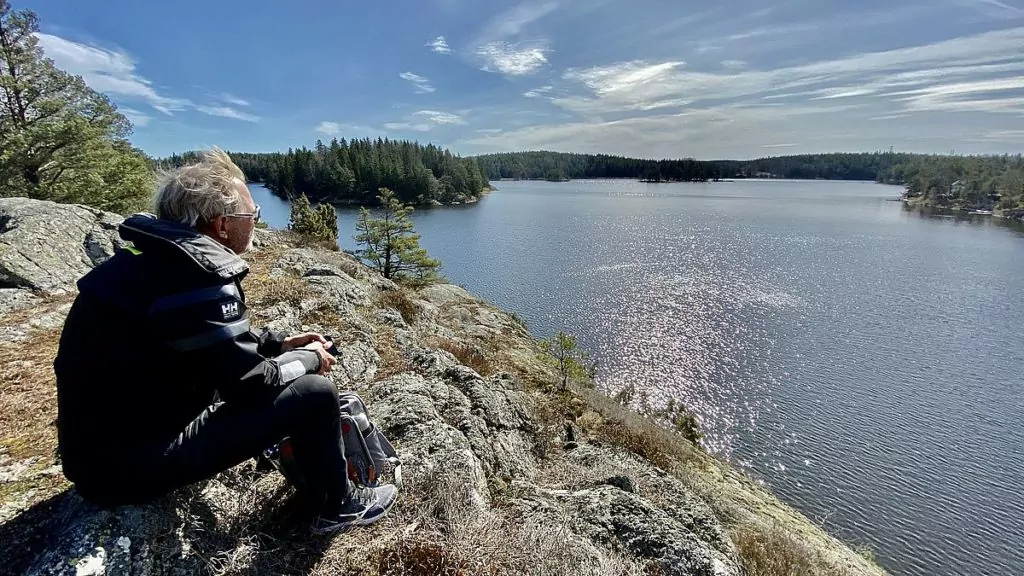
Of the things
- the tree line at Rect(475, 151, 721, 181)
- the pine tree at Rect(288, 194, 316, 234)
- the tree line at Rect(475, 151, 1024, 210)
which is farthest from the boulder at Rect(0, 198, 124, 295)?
the tree line at Rect(475, 151, 721, 181)

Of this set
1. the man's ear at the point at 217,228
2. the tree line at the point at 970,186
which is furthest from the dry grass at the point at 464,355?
the tree line at the point at 970,186

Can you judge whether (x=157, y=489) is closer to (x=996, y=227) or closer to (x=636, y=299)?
(x=636, y=299)

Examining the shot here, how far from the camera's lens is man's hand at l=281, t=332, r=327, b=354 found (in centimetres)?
296

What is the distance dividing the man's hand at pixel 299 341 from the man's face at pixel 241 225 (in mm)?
682

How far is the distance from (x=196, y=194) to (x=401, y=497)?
2324mm

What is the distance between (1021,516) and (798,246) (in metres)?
34.8

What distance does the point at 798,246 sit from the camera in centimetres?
4281

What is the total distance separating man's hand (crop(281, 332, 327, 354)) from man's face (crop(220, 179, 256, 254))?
26.8 inches

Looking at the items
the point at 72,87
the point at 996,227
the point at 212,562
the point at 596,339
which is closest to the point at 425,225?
the point at 596,339

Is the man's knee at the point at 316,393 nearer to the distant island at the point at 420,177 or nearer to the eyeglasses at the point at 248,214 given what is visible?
the eyeglasses at the point at 248,214

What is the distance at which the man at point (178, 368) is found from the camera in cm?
203

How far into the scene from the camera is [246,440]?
2355 mm

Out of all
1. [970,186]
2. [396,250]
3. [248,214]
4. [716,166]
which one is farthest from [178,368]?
[716,166]

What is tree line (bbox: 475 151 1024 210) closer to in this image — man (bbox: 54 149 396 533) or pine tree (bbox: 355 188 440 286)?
pine tree (bbox: 355 188 440 286)
